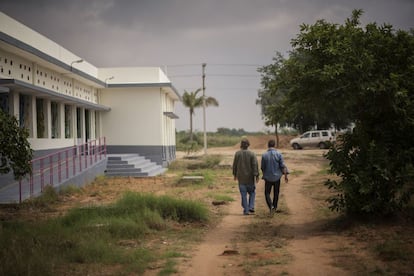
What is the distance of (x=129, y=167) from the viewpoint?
79.7ft

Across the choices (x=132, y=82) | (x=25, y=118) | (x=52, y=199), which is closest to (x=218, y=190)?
(x=52, y=199)

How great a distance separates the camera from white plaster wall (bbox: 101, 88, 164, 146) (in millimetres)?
28086

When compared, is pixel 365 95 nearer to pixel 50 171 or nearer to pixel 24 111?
pixel 50 171

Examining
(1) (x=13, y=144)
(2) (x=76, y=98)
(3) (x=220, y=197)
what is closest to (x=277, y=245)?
(1) (x=13, y=144)

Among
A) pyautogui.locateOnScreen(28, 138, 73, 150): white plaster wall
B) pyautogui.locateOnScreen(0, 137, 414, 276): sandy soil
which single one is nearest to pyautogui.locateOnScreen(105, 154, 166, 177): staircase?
pyautogui.locateOnScreen(28, 138, 73, 150): white plaster wall

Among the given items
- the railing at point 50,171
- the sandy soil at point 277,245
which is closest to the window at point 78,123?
the railing at point 50,171

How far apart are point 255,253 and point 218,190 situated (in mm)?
9788

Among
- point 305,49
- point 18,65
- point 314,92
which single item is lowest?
point 314,92

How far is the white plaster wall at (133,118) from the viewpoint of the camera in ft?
92.1

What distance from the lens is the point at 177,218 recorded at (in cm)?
A: 1120

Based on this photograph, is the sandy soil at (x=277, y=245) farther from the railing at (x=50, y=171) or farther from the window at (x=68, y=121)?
the window at (x=68, y=121)

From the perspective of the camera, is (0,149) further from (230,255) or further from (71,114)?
(71,114)

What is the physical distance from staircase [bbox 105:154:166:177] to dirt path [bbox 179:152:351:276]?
10775 mm

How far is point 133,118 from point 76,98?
6.39 metres
